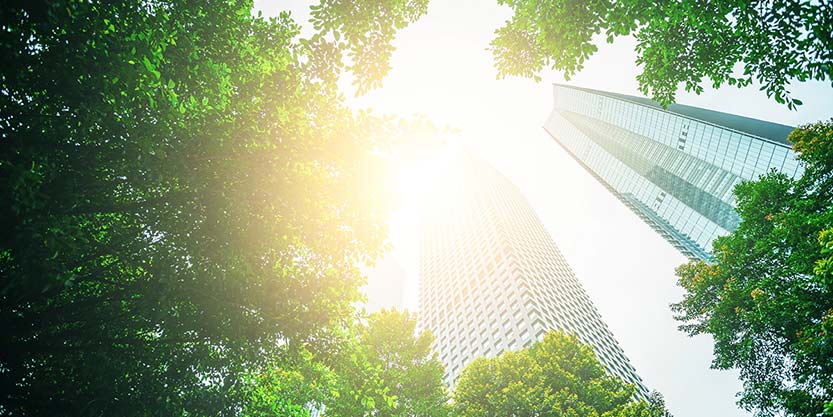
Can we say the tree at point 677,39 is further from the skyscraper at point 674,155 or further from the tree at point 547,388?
the skyscraper at point 674,155

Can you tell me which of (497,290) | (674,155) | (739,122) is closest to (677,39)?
(497,290)

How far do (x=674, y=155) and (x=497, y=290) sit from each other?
212 feet

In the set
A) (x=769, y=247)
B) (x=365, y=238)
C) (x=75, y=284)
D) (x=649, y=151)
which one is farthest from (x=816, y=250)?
(x=649, y=151)

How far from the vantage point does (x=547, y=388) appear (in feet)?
47.2

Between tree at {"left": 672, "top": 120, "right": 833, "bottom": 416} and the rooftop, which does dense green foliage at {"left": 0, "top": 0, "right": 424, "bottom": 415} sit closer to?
tree at {"left": 672, "top": 120, "right": 833, "bottom": 416}

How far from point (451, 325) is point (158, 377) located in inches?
2118

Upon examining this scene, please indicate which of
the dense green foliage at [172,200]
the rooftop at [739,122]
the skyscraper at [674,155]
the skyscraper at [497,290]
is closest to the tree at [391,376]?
the dense green foliage at [172,200]

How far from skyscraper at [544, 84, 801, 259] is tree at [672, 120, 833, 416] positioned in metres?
54.2

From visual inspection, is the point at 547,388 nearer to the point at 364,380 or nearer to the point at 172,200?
the point at 364,380

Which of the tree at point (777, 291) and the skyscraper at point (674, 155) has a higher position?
the skyscraper at point (674, 155)

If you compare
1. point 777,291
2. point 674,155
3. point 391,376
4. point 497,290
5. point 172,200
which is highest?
point 674,155

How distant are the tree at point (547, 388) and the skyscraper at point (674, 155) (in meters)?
58.0

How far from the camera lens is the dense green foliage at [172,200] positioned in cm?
391

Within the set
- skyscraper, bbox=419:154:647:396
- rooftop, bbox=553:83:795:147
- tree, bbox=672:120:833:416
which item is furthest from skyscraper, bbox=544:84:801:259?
tree, bbox=672:120:833:416
